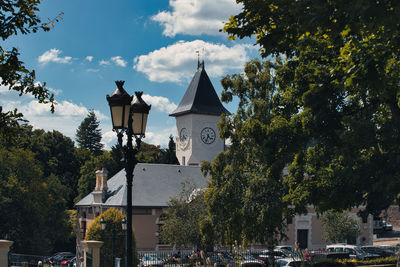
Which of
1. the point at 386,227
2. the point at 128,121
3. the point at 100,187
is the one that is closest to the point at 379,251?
the point at 100,187

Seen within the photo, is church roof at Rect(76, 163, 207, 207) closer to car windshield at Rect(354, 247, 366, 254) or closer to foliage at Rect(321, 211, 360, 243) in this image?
foliage at Rect(321, 211, 360, 243)

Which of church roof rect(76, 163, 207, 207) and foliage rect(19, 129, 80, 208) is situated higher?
foliage rect(19, 129, 80, 208)

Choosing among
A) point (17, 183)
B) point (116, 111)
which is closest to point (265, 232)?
point (116, 111)

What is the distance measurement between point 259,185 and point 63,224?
31.1 m

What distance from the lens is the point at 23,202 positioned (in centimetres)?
4644

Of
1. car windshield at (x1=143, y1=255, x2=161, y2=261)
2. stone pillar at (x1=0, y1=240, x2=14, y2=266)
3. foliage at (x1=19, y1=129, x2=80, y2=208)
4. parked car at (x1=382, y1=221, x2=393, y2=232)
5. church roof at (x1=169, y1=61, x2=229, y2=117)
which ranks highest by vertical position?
church roof at (x1=169, y1=61, x2=229, y2=117)

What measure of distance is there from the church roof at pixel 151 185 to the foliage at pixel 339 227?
1244cm

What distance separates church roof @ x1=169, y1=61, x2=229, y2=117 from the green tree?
44426 mm

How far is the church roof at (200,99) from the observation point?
204ft

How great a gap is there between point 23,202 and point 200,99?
84.9 feet

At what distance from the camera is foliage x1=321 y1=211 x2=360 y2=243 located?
4544 cm

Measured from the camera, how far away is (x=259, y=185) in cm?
2705

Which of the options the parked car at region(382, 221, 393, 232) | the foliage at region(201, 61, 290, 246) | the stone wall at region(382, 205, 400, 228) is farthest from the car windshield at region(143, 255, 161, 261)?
the stone wall at region(382, 205, 400, 228)

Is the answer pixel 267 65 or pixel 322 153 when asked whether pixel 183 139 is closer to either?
pixel 267 65
